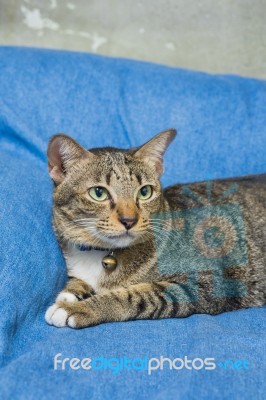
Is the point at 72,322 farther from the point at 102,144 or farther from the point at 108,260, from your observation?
the point at 102,144

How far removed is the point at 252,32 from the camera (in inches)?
106

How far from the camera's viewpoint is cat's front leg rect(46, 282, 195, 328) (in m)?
1.47

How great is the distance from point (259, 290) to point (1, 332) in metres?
0.86

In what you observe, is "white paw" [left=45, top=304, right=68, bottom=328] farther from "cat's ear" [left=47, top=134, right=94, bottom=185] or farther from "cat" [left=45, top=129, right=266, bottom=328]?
"cat's ear" [left=47, top=134, right=94, bottom=185]

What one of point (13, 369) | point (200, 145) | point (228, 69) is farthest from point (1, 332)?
point (228, 69)

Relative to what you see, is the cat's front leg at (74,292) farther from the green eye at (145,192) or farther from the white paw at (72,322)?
the green eye at (145,192)

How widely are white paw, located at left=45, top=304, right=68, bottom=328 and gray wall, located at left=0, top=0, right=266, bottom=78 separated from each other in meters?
1.69

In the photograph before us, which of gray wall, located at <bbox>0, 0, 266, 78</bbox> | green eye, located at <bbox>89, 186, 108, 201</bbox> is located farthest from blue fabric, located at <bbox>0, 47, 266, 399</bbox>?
gray wall, located at <bbox>0, 0, 266, 78</bbox>

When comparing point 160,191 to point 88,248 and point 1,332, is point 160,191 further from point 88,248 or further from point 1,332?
point 1,332

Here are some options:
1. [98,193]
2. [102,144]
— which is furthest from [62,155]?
[102,144]

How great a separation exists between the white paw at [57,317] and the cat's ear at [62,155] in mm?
407

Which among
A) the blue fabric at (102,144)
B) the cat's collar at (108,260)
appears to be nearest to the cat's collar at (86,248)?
the cat's collar at (108,260)

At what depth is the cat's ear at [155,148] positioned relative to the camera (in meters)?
1.70

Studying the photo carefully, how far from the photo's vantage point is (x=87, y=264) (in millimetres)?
1699
